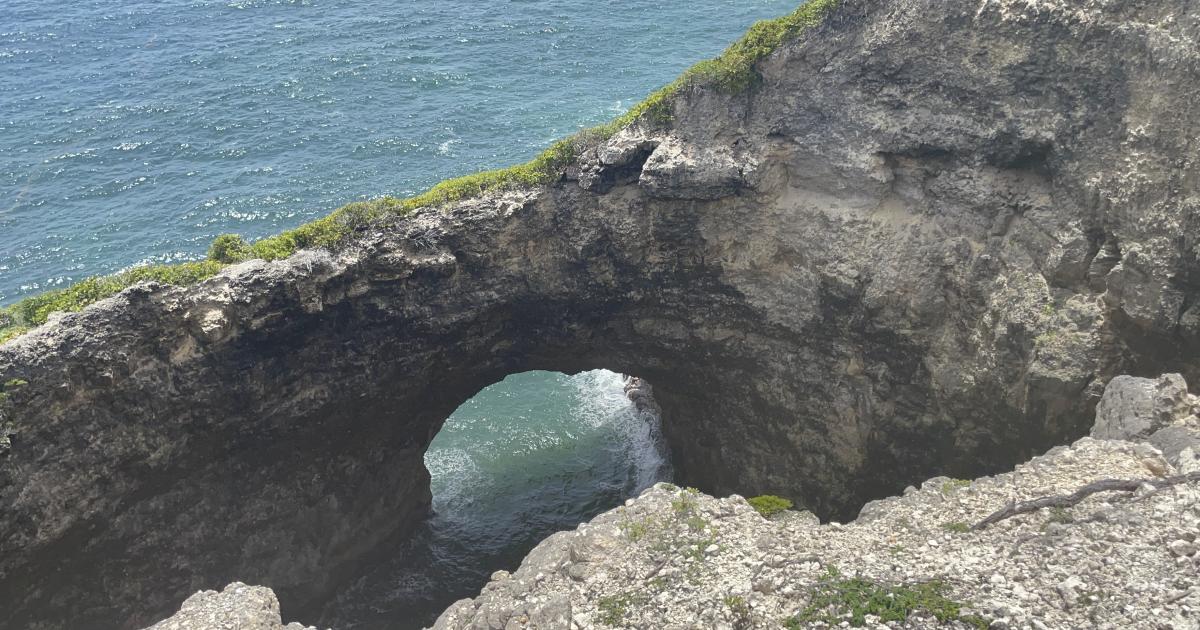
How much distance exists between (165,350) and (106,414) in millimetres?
2300

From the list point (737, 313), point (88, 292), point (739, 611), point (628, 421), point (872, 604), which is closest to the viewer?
point (872, 604)

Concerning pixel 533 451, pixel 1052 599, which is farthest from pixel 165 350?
pixel 1052 599

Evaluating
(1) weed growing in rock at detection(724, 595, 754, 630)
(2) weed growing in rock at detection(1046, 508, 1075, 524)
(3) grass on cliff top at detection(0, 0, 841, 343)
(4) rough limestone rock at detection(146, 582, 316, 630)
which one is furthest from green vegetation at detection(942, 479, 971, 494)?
(4) rough limestone rock at detection(146, 582, 316, 630)

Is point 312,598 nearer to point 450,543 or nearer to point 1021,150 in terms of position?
point 450,543

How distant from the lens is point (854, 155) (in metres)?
27.0

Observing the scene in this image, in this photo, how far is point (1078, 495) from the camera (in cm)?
1772

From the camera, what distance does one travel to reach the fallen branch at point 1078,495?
17.3m

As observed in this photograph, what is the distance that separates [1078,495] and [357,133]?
1746 inches

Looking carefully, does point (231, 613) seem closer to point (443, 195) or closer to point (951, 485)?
point (443, 195)

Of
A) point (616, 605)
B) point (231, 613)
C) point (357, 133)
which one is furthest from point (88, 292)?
point (357, 133)

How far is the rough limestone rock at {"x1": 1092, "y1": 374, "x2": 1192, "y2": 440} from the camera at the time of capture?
1978 centimetres

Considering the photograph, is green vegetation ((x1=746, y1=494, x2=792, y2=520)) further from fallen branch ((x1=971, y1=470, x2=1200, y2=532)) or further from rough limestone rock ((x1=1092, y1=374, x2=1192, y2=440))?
rough limestone rock ((x1=1092, y1=374, x2=1192, y2=440))

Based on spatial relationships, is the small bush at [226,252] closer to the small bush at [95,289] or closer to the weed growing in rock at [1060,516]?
the small bush at [95,289]

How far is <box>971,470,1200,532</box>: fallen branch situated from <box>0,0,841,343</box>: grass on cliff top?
15.9m
